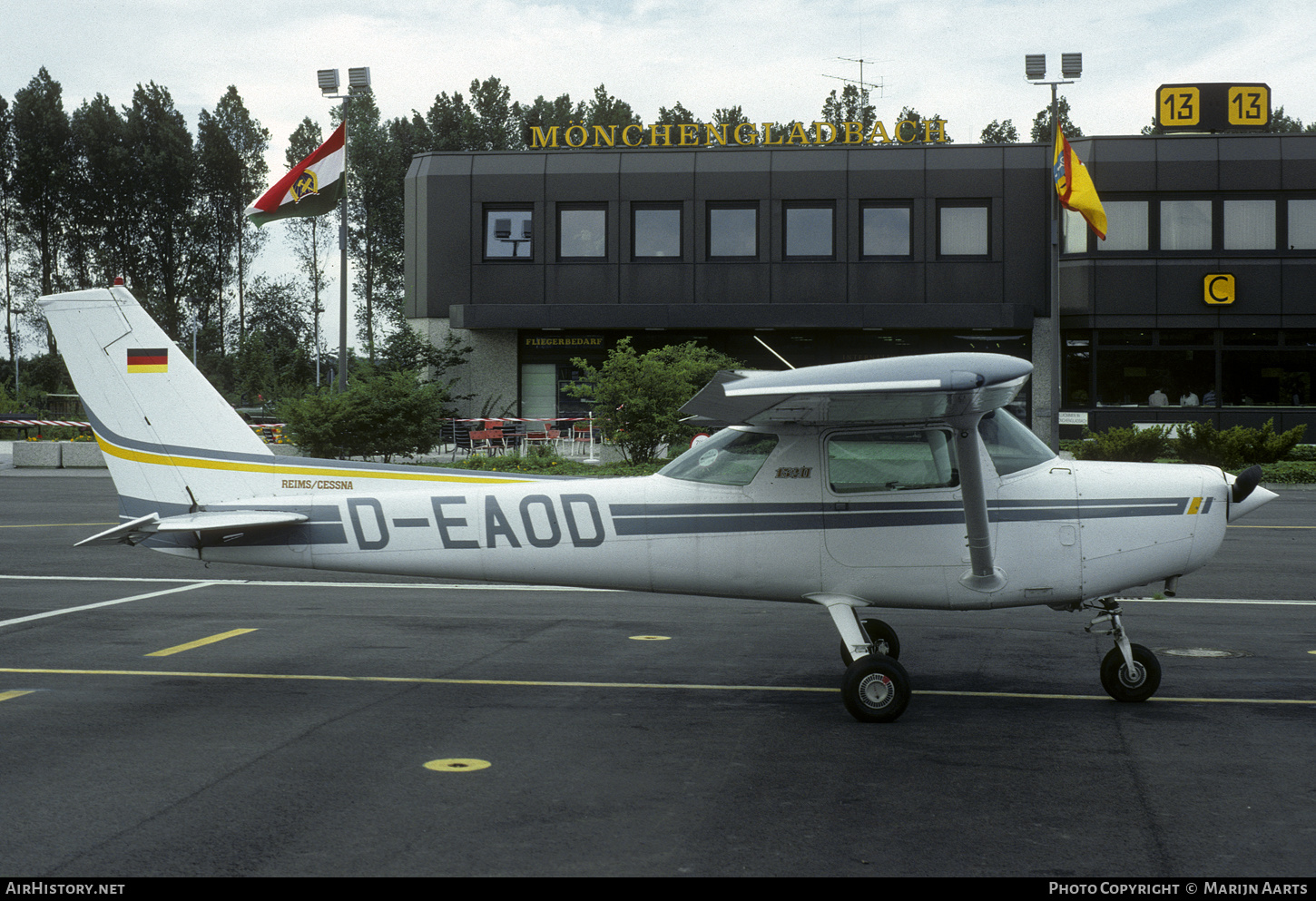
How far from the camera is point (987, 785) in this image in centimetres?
564

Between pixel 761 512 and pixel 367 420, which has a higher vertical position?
pixel 367 420

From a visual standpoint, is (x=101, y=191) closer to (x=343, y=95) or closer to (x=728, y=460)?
(x=343, y=95)

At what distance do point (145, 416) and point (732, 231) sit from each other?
2800 centimetres

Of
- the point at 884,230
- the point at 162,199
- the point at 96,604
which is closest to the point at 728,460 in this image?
the point at 96,604

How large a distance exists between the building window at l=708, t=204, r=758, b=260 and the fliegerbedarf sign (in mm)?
2183

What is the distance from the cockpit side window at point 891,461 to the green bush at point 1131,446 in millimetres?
19644

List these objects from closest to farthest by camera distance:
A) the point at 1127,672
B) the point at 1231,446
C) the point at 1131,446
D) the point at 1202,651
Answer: the point at 1127,672
the point at 1202,651
the point at 1231,446
the point at 1131,446

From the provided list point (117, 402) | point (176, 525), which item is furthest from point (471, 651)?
point (117, 402)

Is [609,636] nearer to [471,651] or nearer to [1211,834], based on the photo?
[471,651]

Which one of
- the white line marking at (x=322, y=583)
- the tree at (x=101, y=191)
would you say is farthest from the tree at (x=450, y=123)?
the white line marking at (x=322, y=583)

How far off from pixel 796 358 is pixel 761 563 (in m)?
28.2

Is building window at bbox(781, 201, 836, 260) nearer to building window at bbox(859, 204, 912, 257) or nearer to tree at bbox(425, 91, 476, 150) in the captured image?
building window at bbox(859, 204, 912, 257)

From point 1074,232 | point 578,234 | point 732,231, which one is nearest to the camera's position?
point 1074,232

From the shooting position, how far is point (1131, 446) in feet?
85.3
